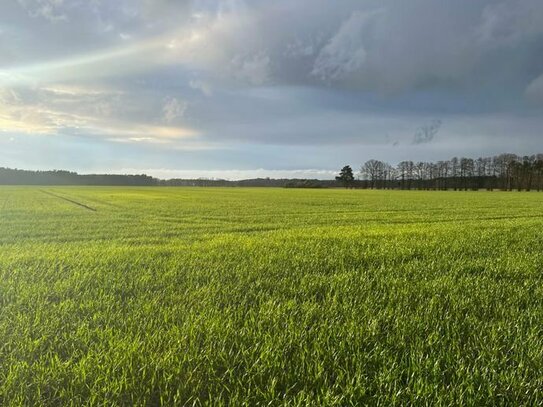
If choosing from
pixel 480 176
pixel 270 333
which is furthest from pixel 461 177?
pixel 270 333

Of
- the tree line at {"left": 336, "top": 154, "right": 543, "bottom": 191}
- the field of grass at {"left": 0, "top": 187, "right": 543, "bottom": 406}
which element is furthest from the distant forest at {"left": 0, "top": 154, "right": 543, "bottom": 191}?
Result: the field of grass at {"left": 0, "top": 187, "right": 543, "bottom": 406}

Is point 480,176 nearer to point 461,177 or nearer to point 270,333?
point 461,177

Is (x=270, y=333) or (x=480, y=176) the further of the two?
(x=480, y=176)

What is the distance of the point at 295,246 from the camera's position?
35.6ft

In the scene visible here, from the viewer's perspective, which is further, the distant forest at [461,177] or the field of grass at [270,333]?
the distant forest at [461,177]

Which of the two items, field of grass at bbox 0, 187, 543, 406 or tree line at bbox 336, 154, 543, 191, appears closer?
field of grass at bbox 0, 187, 543, 406

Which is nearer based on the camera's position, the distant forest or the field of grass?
the field of grass

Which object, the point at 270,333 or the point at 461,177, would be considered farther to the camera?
the point at 461,177

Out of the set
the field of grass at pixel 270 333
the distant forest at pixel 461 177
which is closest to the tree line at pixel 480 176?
the distant forest at pixel 461 177

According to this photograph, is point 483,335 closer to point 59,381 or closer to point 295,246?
point 59,381

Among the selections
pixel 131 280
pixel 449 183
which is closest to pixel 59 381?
pixel 131 280

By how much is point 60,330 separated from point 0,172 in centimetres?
21864

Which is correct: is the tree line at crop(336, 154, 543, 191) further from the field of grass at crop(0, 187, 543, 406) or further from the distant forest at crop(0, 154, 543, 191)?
the field of grass at crop(0, 187, 543, 406)

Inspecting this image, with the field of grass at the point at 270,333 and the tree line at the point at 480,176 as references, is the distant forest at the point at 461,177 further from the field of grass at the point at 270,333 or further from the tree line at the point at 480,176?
the field of grass at the point at 270,333
